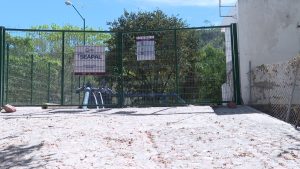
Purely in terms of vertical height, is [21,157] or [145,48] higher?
[145,48]

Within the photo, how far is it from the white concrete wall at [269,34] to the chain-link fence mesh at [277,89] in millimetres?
518

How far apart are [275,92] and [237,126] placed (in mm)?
2870

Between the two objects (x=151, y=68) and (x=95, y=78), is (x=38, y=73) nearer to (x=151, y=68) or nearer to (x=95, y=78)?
(x=95, y=78)

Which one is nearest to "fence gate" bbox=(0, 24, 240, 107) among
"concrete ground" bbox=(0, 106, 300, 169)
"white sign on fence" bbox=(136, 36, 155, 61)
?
"white sign on fence" bbox=(136, 36, 155, 61)

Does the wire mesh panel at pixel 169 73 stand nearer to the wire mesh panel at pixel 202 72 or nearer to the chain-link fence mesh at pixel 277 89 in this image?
the wire mesh panel at pixel 202 72

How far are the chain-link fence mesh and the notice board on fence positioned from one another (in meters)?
4.24

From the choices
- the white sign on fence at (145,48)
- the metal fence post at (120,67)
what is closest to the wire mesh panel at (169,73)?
the white sign on fence at (145,48)

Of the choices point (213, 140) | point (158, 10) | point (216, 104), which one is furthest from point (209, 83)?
point (158, 10)

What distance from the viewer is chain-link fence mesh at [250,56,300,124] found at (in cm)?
1206

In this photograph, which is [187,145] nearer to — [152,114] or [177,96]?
[152,114]

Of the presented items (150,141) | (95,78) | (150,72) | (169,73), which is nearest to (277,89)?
(169,73)

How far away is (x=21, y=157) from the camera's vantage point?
8.15 meters

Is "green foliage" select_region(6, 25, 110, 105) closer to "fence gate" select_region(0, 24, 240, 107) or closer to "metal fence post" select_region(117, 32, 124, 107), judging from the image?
"fence gate" select_region(0, 24, 240, 107)

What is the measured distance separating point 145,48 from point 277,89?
3.89 metres
